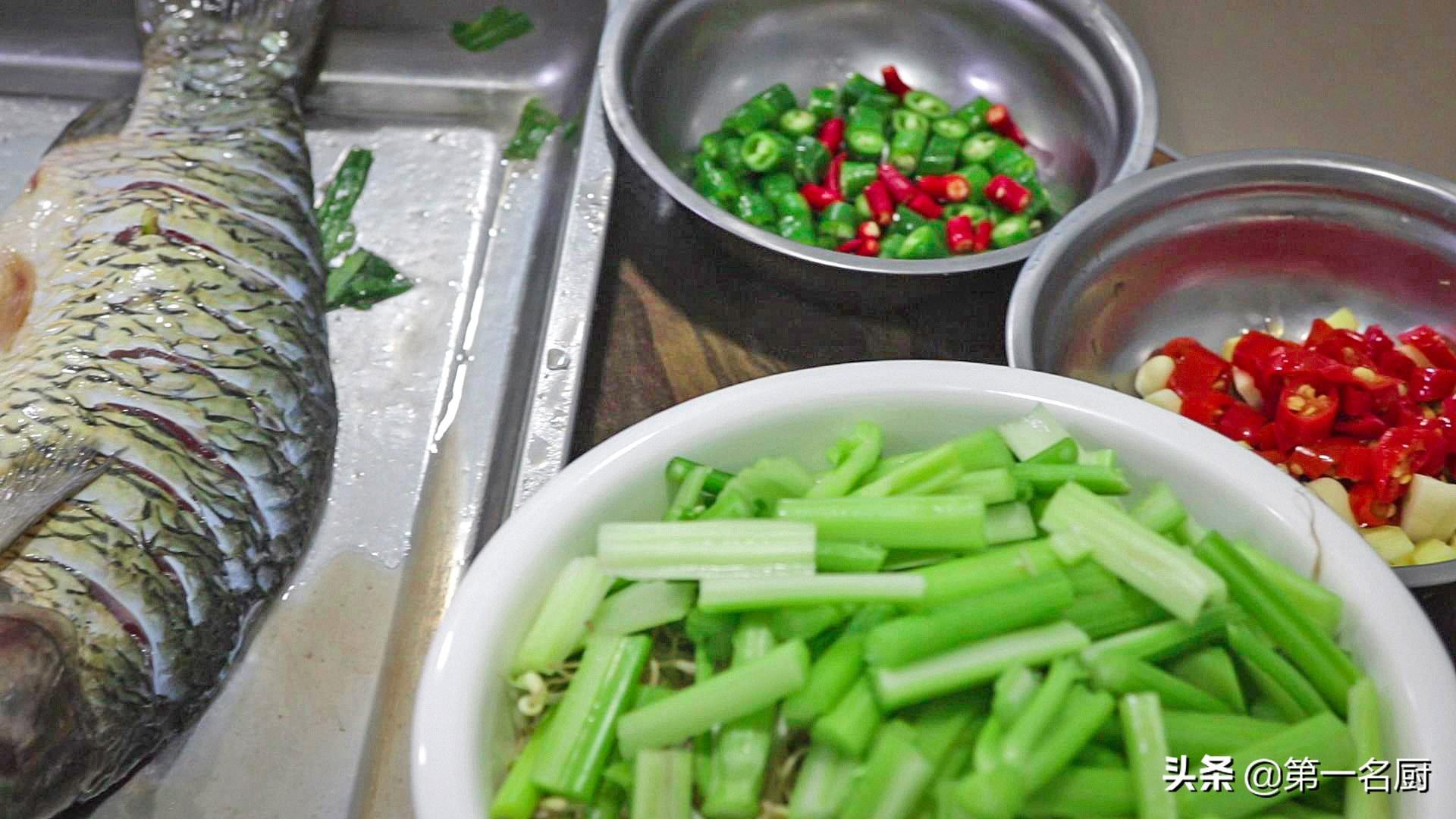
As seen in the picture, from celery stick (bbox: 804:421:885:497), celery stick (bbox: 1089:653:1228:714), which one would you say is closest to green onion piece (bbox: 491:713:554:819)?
celery stick (bbox: 804:421:885:497)

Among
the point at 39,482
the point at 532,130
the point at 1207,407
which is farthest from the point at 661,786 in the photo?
the point at 532,130

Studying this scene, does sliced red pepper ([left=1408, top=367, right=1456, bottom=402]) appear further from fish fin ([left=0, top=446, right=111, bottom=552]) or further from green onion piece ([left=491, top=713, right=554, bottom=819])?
fish fin ([left=0, top=446, right=111, bottom=552])

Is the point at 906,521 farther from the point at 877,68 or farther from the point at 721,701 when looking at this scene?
the point at 877,68

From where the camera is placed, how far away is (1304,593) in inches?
36.6

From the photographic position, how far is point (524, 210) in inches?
77.4

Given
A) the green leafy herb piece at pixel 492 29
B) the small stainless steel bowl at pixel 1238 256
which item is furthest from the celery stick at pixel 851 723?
the green leafy herb piece at pixel 492 29

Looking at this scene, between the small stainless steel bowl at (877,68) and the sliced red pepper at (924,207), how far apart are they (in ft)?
0.78

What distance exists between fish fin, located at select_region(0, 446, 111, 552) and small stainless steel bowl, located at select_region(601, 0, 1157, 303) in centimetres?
86

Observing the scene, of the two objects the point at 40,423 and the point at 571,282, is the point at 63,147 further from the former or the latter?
the point at 571,282

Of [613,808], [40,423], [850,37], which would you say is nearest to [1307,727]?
[613,808]

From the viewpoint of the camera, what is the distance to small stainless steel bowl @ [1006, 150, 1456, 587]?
59.6 inches

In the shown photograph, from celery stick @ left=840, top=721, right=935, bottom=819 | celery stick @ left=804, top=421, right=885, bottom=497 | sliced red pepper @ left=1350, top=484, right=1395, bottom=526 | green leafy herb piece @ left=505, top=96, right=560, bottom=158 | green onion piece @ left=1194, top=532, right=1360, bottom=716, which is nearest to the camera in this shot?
celery stick @ left=840, top=721, right=935, bottom=819

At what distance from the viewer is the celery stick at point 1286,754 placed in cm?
82

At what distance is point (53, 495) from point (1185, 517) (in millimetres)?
1256
